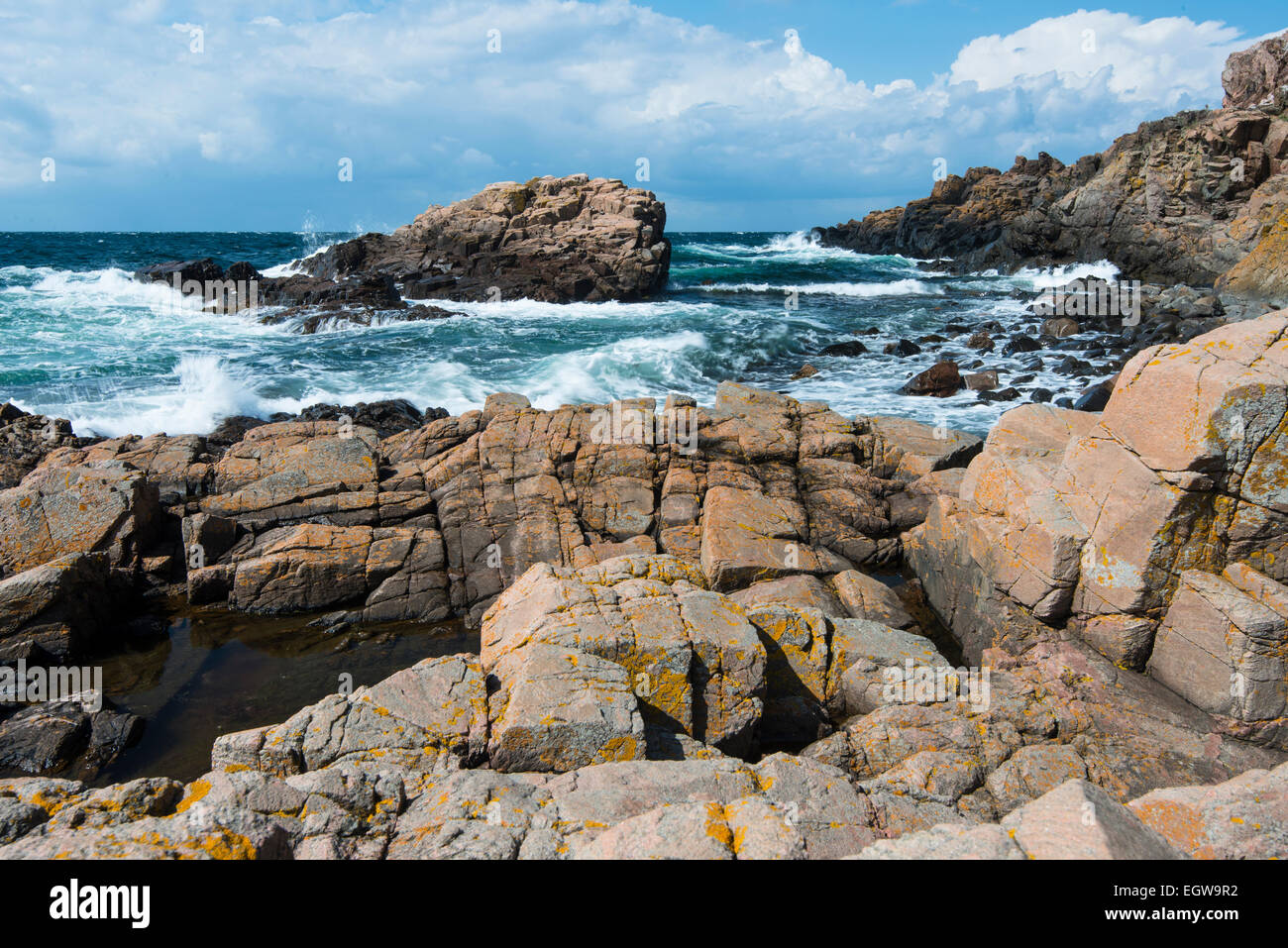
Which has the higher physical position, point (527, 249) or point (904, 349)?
point (527, 249)

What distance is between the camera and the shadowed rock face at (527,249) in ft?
155

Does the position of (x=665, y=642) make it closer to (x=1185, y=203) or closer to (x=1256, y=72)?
(x=1185, y=203)

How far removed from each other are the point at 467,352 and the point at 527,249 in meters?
21.5

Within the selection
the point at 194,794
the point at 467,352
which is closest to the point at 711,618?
the point at 194,794

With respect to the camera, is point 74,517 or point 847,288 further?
point 847,288

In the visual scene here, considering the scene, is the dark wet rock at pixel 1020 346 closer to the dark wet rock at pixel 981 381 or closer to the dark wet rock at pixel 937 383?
the dark wet rock at pixel 981 381

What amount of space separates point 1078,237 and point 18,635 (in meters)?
62.4

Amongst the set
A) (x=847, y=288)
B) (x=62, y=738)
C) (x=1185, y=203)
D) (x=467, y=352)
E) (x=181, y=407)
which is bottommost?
(x=62, y=738)

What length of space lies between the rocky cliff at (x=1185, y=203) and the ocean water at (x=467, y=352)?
13.0 feet

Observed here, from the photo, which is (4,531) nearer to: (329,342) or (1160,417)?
(1160,417)

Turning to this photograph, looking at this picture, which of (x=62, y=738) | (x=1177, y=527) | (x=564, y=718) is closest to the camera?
(x=564, y=718)

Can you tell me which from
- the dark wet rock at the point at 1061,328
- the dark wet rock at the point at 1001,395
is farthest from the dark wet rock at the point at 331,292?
the dark wet rock at the point at 1061,328

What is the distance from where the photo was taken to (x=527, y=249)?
165ft
